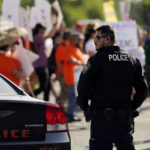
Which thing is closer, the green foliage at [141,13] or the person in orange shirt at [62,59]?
the person in orange shirt at [62,59]

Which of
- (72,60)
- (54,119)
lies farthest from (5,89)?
(72,60)

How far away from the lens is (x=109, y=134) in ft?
19.1

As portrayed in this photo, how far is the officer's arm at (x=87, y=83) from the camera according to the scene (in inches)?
230

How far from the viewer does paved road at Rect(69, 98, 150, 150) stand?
953 centimetres

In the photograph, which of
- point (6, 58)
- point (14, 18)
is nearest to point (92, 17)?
point (14, 18)

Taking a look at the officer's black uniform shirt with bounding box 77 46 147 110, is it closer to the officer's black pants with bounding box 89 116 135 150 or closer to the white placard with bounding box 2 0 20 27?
the officer's black pants with bounding box 89 116 135 150

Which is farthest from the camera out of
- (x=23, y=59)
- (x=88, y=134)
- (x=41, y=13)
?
(x=41, y=13)

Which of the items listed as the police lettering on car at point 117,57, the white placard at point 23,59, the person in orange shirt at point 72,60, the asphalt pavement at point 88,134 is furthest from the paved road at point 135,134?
the police lettering on car at point 117,57

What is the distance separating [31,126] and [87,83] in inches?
23.5

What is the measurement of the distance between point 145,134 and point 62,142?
203 inches

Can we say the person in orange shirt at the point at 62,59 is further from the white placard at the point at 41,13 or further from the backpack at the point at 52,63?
the white placard at the point at 41,13

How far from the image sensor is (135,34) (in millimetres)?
15477

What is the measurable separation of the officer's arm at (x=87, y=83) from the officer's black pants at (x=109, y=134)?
A: 0.19m

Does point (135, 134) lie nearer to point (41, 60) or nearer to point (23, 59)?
point (23, 59)
